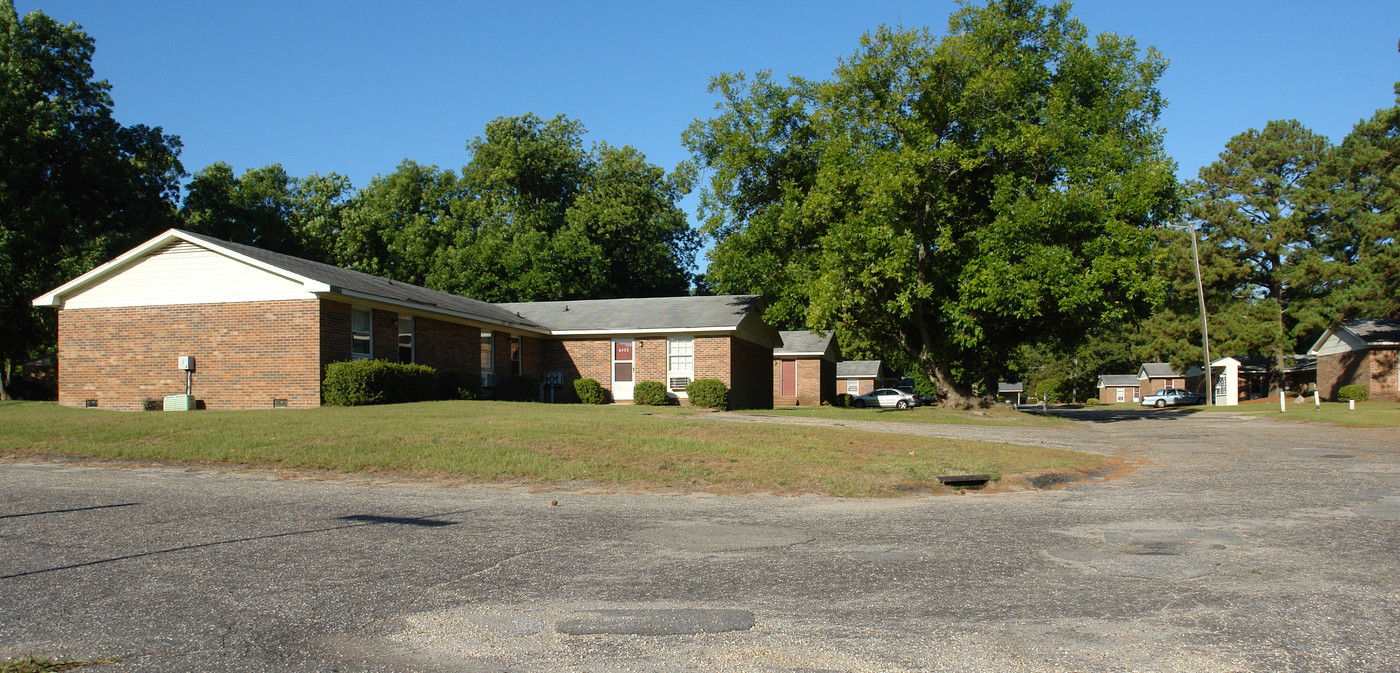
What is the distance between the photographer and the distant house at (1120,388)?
8450 cm

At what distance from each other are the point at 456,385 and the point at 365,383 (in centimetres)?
457

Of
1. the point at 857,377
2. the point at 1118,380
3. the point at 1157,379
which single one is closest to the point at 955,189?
the point at 857,377

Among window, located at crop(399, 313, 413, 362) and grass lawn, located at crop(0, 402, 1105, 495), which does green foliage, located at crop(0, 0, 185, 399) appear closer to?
window, located at crop(399, 313, 413, 362)

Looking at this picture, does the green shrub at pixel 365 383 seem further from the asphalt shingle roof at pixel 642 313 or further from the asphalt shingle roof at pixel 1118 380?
the asphalt shingle roof at pixel 1118 380

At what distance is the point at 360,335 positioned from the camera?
2194 centimetres

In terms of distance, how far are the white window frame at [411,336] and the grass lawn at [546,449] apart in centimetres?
662

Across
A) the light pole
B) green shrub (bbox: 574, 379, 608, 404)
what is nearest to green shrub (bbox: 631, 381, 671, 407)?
green shrub (bbox: 574, 379, 608, 404)

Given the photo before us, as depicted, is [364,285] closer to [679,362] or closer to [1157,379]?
[679,362]

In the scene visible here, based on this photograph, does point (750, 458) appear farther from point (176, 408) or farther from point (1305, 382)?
point (1305, 382)

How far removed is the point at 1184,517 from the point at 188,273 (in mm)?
22036

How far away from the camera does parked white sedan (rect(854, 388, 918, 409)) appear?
163 feet

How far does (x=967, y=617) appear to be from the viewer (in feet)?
15.2

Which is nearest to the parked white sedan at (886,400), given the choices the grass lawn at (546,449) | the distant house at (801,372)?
the distant house at (801,372)

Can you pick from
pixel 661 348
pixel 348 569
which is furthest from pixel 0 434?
pixel 661 348
